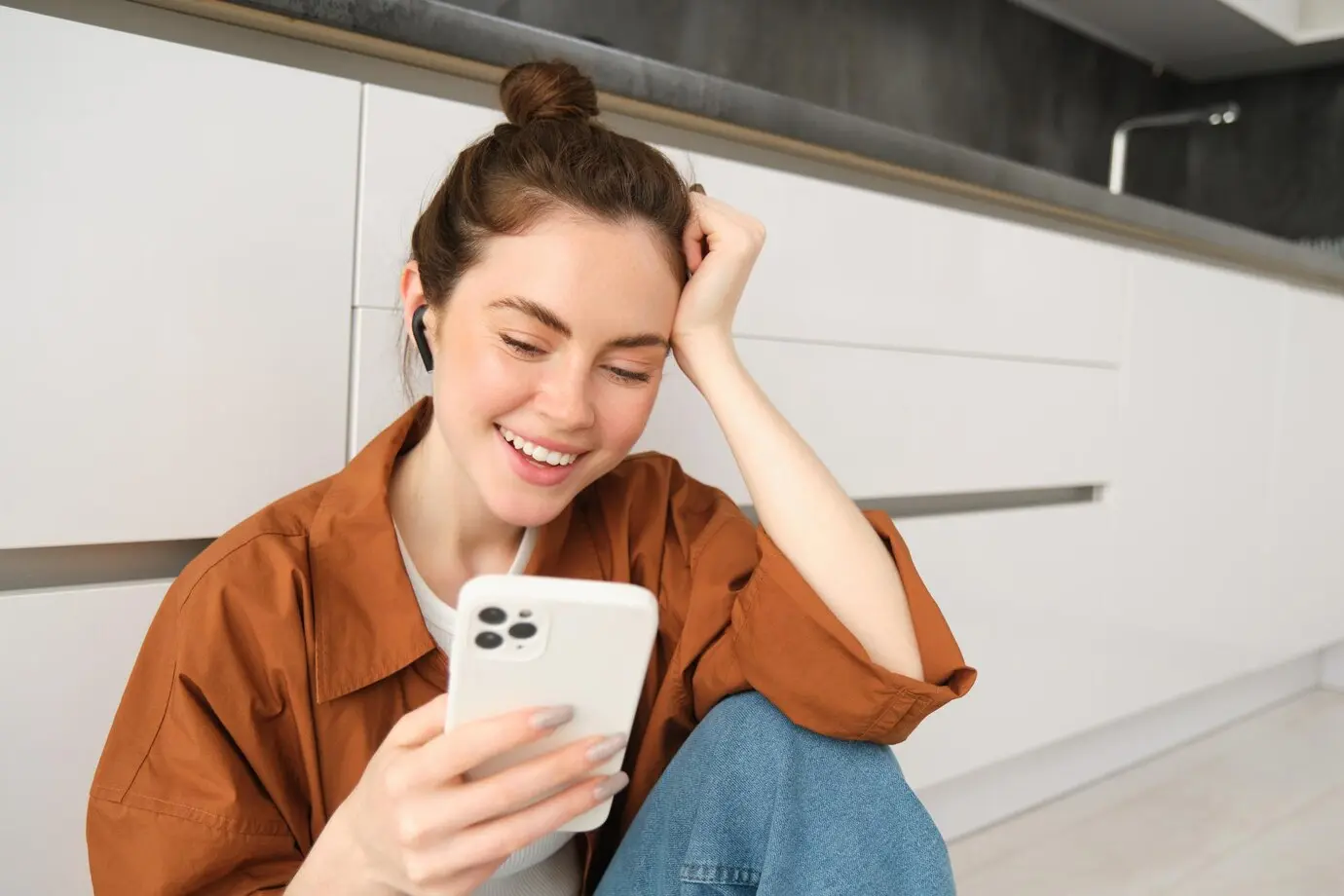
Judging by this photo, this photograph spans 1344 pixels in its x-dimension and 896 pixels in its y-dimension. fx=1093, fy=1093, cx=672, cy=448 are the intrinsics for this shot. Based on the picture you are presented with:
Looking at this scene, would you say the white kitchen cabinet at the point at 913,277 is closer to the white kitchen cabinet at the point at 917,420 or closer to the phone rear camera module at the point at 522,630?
the white kitchen cabinet at the point at 917,420

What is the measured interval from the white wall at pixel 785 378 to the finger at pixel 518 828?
45 centimetres

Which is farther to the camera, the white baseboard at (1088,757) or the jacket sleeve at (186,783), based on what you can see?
the white baseboard at (1088,757)

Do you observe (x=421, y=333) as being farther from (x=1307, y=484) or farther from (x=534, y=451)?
(x=1307, y=484)

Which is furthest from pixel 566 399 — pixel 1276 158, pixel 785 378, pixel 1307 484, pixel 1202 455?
pixel 1276 158

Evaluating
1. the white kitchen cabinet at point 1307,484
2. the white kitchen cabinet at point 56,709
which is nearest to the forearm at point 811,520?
the white kitchen cabinet at point 56,709

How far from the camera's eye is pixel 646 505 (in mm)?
971

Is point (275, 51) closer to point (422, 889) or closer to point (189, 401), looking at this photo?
point (189, 401)

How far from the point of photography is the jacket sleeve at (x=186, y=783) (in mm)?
664

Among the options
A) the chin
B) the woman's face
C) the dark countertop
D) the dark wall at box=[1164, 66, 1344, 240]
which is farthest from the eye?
the dark wall at box=[1164, 66, 1344, 240]

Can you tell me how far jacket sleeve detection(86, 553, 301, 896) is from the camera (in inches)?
26.1

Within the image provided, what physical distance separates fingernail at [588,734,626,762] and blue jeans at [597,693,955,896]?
0.54 ft

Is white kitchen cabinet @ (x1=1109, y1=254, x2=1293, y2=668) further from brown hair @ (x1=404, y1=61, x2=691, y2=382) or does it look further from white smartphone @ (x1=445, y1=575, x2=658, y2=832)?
white smartphone @ (x1=445, y1=575, x2=658, y2=832)

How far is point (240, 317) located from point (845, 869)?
634mm

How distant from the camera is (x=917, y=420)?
1.46 metres
